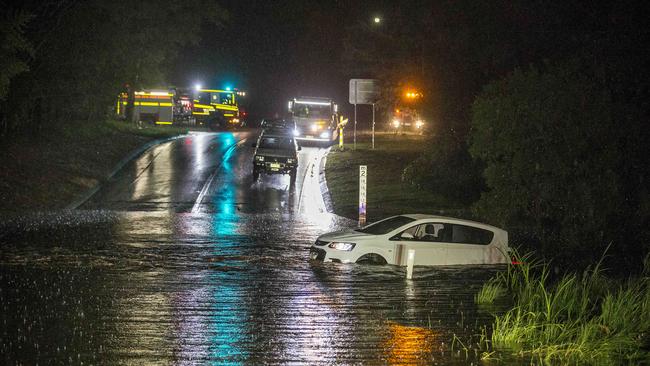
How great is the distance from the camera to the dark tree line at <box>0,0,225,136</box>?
35.0m

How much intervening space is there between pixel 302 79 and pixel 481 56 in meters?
68.9

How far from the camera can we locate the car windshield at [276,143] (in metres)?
35.4

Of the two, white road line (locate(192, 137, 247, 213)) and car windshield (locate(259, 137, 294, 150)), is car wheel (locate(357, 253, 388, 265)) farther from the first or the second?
car windshield (locate(259, 137, 294, 150))

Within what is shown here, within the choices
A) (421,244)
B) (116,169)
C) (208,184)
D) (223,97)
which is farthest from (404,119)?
(421,244)

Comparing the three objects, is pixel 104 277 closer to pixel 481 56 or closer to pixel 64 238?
pixel 64 238

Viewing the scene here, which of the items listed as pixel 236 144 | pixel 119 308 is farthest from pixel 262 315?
pixel 236 144

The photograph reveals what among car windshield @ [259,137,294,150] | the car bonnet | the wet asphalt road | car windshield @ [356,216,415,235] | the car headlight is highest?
car windshield @ [259,137,294,150]

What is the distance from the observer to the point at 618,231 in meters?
23.0

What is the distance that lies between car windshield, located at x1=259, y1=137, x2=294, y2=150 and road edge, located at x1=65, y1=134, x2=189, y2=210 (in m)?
6.47

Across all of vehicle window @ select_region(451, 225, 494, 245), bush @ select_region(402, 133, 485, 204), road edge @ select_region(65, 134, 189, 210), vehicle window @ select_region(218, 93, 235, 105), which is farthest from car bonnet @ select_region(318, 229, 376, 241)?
vehicle window @ select_region(218, 93, 235, 105)

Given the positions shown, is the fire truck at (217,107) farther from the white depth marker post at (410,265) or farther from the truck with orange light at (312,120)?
the white depth marker post at (410,265)

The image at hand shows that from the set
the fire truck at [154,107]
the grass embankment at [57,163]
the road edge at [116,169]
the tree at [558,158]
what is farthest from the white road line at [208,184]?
the fire truck at [154,107]

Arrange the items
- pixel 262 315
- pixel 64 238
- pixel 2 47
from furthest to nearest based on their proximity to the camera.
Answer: pixel 2 47, pixel 64 238, pixel 262 315

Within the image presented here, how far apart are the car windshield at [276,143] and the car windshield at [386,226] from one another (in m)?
17.1
